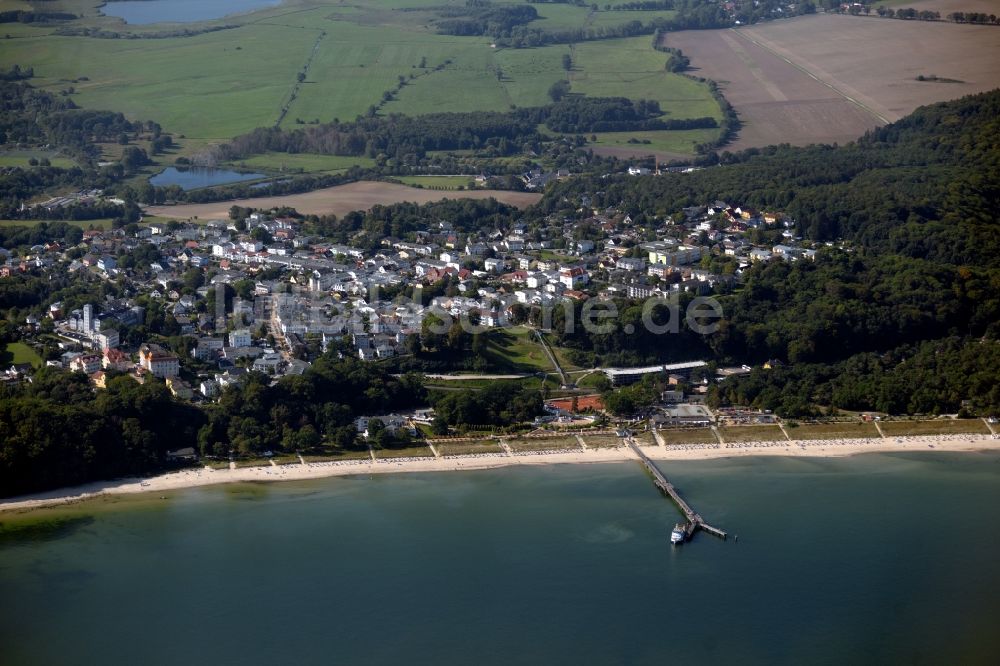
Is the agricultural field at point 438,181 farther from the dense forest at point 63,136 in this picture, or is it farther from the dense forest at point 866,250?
the dense forest at point 63,136

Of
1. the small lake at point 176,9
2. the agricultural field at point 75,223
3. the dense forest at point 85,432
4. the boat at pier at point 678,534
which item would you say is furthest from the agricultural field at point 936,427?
the small lake at point 176,9

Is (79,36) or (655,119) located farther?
(79,36)

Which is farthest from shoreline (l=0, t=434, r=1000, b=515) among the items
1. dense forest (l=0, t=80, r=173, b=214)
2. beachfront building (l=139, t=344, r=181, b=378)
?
dense forest (l=0, t=80, r=173, b=214)

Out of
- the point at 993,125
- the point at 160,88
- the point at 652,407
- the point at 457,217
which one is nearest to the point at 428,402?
the point at 652,407

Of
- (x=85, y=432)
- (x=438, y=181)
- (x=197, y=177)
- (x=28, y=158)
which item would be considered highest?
(x=28, y=158)

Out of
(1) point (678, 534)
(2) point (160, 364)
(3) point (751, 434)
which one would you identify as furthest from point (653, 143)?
(1) point (678, 534)

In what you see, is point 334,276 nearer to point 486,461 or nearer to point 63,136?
point 486,461

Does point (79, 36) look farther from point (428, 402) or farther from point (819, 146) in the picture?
point (428, 402)
